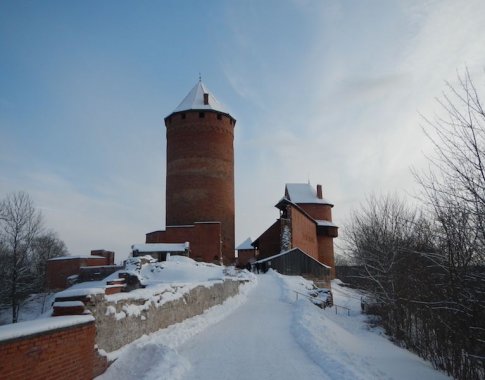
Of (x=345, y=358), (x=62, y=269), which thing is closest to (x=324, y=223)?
(x=62, y=269)

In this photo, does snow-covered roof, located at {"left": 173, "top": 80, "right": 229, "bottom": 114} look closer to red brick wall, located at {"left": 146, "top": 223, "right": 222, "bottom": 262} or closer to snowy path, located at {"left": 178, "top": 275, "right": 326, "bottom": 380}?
red brick wall, located at {"left": 146, "top": 223, "right": 222, "bottom": 262}

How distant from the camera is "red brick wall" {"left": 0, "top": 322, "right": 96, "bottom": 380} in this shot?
152 inches

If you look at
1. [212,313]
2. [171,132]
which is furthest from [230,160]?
[212,313]

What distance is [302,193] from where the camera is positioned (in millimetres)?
42938

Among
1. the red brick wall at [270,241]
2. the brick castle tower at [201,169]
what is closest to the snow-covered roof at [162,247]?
the brick castle tower at [201,169]

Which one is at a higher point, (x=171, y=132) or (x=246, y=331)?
(x=171, y=132)

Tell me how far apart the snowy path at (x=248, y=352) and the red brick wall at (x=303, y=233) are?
20.6 meters

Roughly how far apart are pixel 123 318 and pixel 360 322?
14.9m

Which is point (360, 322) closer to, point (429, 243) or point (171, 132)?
point (429, 243)

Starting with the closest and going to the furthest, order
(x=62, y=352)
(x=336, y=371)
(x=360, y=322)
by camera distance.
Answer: (x=62, y=352) → (x=336, y=371) → (x=360, y=322)

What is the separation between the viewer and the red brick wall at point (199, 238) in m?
28.9

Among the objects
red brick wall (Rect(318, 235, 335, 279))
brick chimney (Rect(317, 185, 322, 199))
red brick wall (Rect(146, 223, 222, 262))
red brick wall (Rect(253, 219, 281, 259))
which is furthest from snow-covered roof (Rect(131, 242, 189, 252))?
brick chimney (Rect(317, 185, 322, 199))

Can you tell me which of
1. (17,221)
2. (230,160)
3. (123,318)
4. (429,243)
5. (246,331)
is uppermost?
(230,160)

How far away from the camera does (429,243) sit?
11.0 metres
